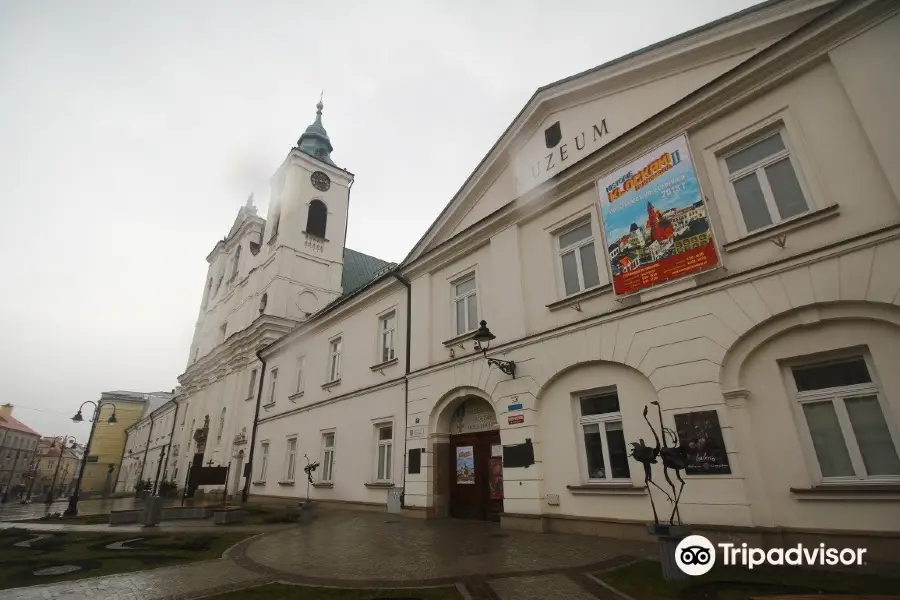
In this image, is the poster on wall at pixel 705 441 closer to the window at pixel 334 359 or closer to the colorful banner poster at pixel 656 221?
the colorful banner poster at pixel 656 221

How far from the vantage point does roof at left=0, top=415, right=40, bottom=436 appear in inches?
2876

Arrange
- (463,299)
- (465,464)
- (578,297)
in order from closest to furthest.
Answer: (578,297), (465,464), (463,299)

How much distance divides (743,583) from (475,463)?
298 inches

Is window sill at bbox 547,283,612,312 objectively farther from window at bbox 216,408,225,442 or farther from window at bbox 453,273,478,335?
window at bbox 216,408,225,442

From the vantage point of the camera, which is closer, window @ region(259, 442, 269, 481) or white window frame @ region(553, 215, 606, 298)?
white window frame @ region(553, 215, 606, 298)

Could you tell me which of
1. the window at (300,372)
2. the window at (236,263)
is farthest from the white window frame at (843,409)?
the window at (236,263)

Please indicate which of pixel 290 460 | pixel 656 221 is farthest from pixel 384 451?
pixel 656 221

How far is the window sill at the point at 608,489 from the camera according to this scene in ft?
26.4

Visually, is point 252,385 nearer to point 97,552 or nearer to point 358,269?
point 358,269

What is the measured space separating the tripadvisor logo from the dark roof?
90.1ft

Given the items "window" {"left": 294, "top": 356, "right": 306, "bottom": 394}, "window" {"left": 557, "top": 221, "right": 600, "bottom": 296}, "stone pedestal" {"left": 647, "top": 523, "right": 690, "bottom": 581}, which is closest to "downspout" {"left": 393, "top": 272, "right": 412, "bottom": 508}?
"window" {"left": 557, "top": 221, "right": 600, "bottom": 296}

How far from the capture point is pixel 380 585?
5637mm

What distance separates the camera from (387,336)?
638 inches

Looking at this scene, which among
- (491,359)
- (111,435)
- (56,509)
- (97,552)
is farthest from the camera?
(111,435)
